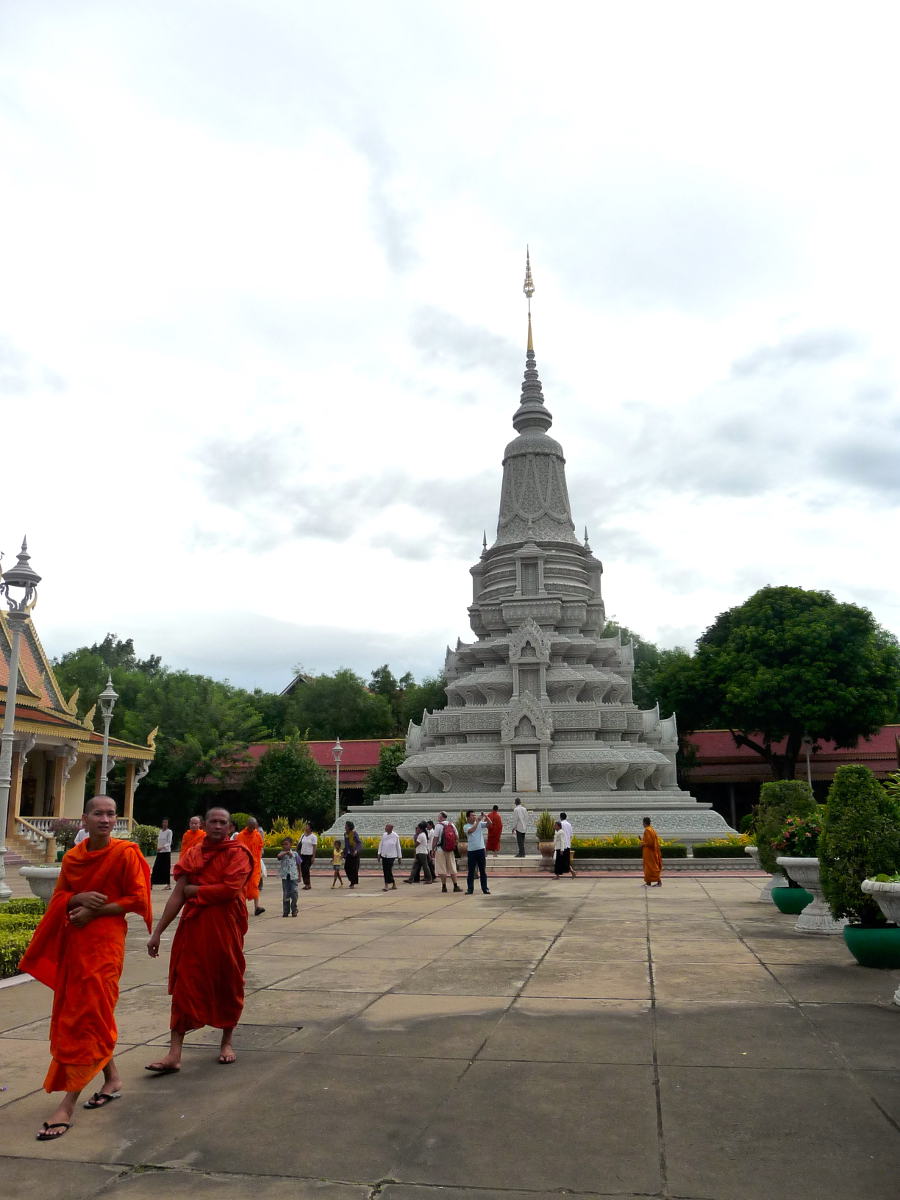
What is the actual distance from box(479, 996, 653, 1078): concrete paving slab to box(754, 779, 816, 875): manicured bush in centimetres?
736

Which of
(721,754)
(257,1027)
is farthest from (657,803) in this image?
(257,1027)

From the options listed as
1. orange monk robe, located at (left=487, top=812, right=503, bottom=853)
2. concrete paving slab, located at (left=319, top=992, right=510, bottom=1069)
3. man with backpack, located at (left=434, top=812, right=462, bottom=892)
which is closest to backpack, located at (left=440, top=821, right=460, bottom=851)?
man with backpack, located at (left=434, top=812, right=462, bottom=892)

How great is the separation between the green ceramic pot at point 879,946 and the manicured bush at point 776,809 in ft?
15.3

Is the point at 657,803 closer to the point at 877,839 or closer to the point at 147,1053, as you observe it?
the point at 877,839

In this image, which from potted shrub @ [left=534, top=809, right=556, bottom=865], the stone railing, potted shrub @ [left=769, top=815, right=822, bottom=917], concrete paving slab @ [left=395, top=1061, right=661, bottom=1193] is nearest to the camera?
concrete paving slab @ [left=395, top=1061, right=661, bottom=1193]

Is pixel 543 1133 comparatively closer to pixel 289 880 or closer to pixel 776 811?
pixel 289 880

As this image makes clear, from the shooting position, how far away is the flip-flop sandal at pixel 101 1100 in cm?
534

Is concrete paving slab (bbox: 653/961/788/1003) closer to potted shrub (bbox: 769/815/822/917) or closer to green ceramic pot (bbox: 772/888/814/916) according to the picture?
potted shrub (bbox: 769/815/822/917)

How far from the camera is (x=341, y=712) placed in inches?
2315

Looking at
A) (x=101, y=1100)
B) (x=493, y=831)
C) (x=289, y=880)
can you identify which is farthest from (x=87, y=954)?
(x=493, y=831)

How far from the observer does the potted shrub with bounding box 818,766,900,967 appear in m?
9.28

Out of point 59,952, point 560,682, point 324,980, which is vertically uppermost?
point 560,682

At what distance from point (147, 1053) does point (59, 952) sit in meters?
1.43

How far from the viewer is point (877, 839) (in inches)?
379
